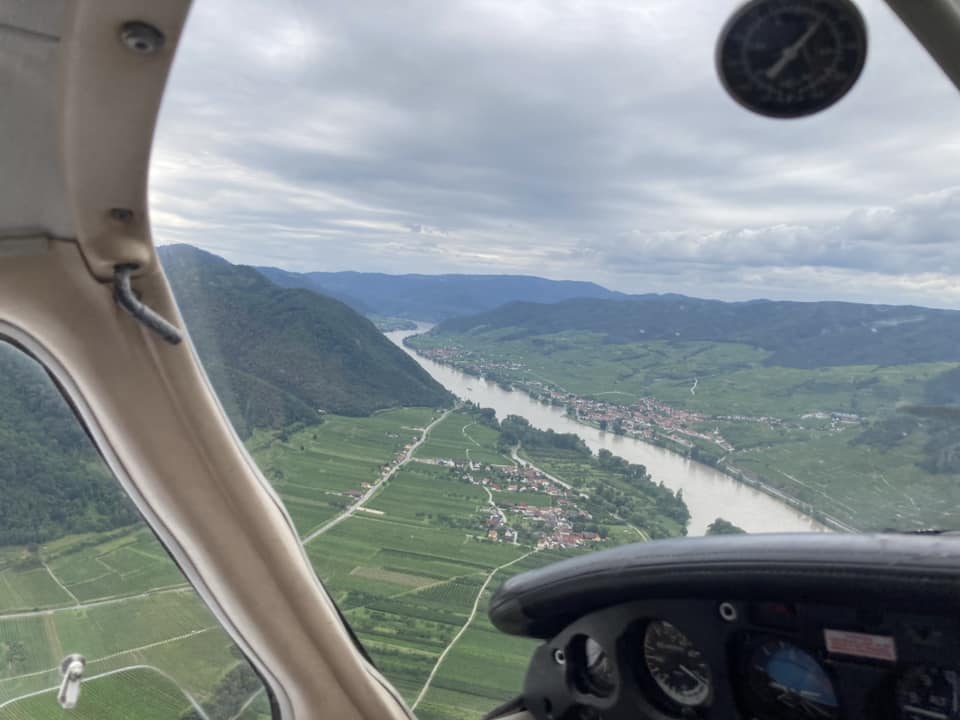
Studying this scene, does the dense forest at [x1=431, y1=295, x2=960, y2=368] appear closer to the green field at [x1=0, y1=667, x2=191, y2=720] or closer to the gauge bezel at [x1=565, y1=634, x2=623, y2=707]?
the gauge bezel at [x1=565, y1=634, x2=623, y2=707]

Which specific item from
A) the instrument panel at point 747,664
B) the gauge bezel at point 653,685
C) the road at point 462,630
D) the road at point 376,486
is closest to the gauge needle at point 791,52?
the instrument panel at point 747,664

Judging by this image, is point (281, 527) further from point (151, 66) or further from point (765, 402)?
point (765, 402)

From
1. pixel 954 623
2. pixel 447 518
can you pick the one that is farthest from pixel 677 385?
pixel 954 623

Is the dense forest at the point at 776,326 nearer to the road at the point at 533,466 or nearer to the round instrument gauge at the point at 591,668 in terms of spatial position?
the road at the point at 533,466

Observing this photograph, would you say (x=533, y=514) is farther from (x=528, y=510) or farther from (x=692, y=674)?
(x=692, y=674)

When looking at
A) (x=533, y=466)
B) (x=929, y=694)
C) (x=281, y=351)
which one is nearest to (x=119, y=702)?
(x=281, y=351)

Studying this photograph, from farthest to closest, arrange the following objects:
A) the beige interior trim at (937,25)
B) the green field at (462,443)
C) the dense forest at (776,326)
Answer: the green field at (462,443)
the dense forest at (776,326)
the beige interior trim at (937,25)
